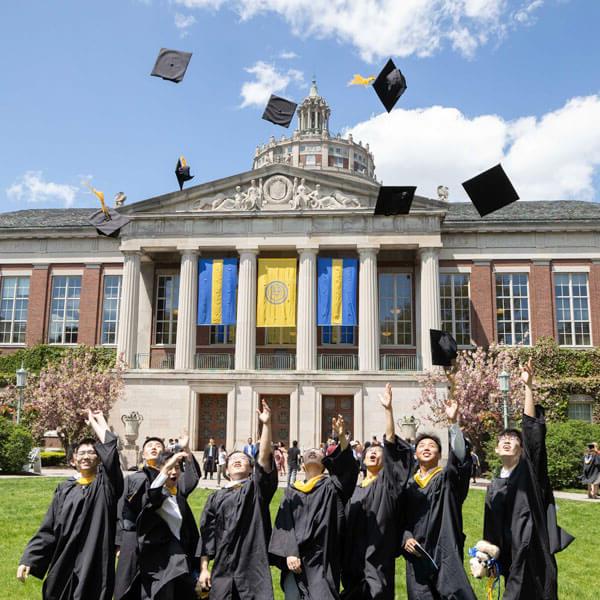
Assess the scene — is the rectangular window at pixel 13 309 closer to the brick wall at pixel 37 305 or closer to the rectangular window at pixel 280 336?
the brick wall at pixel 37 305

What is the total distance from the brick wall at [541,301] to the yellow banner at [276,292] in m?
13.2

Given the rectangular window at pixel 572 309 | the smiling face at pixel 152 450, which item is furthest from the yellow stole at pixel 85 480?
the rectangular window at pixel 572 309

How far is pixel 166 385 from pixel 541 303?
68.2 ft

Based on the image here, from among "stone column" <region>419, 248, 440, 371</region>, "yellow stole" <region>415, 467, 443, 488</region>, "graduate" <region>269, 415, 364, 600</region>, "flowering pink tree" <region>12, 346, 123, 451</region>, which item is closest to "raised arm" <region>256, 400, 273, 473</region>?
"graduate" <region>269, 415, 364, 600</region>

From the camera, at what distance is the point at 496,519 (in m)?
6.23

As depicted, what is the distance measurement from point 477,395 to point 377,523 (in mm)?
23315

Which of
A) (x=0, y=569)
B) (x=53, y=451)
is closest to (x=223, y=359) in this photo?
(x=53, y=451)

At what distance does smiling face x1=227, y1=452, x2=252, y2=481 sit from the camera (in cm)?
665

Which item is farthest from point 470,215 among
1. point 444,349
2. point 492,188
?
point 444,349

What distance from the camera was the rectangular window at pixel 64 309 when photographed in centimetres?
3775

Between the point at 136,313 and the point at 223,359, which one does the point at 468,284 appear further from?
the point at 136,313

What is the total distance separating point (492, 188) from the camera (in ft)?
41.1

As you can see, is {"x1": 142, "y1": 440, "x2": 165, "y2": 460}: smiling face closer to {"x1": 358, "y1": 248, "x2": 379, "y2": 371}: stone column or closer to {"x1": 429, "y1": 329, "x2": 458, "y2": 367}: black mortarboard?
{"x1": 429, "y1": 329, "x2": 458, "y2": 367}: black mortarboard

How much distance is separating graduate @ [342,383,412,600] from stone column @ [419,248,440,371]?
87.2ft
